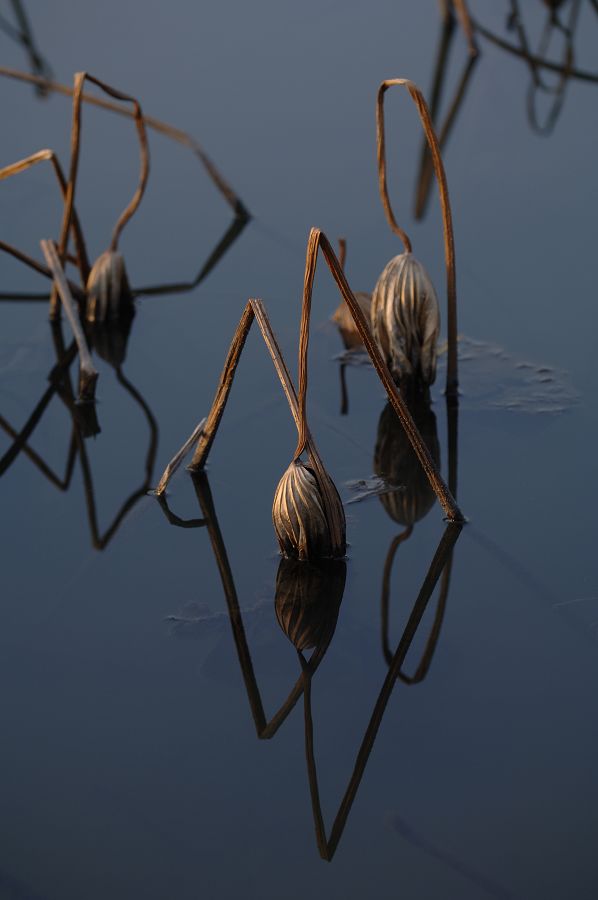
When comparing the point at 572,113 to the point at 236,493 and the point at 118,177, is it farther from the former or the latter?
the point at 236,493

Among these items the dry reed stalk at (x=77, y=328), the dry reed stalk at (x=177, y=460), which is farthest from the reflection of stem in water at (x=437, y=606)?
the dry reed stalk at (x=77, y=328)

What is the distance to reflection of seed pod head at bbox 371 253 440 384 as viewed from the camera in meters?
3.03

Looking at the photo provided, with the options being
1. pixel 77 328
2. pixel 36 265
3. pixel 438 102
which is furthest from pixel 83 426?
pixel 438 102

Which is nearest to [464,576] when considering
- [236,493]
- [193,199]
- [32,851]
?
[236,493]

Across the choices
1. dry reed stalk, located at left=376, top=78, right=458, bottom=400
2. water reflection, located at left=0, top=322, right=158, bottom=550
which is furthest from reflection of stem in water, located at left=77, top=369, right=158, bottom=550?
dry reed stalk, located at left=376, top=78, right=458, bottom=400

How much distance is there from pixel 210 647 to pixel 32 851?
0.55 m

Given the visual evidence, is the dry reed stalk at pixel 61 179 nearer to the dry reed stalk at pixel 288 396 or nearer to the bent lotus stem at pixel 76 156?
the bent lotus stem at pixel 76 156

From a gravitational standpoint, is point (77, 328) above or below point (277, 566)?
above

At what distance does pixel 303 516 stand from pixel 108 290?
1.59 m

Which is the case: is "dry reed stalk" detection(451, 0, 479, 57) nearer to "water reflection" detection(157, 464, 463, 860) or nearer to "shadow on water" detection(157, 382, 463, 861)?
"shadow on water" detection(157, 382, 463, 861)

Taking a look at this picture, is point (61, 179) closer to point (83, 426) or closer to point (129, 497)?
point (83, 426)

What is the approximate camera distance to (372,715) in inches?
83.4

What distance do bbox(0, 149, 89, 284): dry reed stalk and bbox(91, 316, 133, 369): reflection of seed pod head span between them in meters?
0.16

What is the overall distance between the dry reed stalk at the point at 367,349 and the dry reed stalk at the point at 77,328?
1.05 meters
